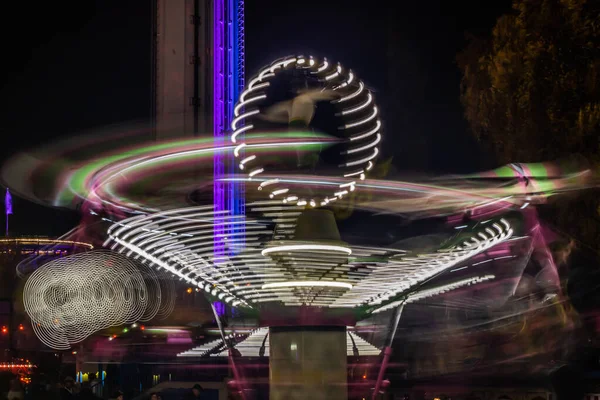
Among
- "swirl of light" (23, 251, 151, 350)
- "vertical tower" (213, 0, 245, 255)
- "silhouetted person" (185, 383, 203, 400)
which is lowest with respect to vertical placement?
"swirl of light" (23, 251, 151, 350)

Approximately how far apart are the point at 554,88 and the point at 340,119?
6.33m

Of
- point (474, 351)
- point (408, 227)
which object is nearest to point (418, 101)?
point (408, 227)

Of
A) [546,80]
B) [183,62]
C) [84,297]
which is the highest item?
[183,62]

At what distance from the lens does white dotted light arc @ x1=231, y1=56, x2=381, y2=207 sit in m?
13.4

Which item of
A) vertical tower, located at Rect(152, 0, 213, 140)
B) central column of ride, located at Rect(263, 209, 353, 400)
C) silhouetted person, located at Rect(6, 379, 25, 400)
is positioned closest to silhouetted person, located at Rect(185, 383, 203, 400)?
central column of ride, located at Rect(263, 209, 353, 400)

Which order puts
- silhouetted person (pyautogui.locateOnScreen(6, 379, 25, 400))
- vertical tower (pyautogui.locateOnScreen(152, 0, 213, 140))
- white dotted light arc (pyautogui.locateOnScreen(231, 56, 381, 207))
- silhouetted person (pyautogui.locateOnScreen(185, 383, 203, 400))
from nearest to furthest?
silhouetted person (pyautogui.locateOnScreen(185, 383, 203, 400))
silhouetted person (pyautogui.locateOnScreen(6, 379, 25, 400))
white dotted light arc (pyautogui.locateOnScreen(231, 56, 381, 207))
vertical tower (pyautogui.locateOnScreen(152, 0, 213, 140))

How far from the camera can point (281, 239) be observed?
13.5 meters

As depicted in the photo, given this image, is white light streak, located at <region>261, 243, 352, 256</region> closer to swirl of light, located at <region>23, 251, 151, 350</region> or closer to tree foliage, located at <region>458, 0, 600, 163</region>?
tree foliage, located at <region>458, 0, 600, 163</region>

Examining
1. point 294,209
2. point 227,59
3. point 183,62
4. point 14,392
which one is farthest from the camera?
point 183,62

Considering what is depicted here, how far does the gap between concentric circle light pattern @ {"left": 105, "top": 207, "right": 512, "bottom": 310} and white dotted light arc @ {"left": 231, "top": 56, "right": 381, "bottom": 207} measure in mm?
849

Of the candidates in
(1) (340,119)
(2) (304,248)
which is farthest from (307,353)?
(1) (340,119)

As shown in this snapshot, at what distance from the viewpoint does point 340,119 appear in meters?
14.2

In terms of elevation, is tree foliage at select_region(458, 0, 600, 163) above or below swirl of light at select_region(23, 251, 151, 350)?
above

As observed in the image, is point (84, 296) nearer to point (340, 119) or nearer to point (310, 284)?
point (310, 284)
